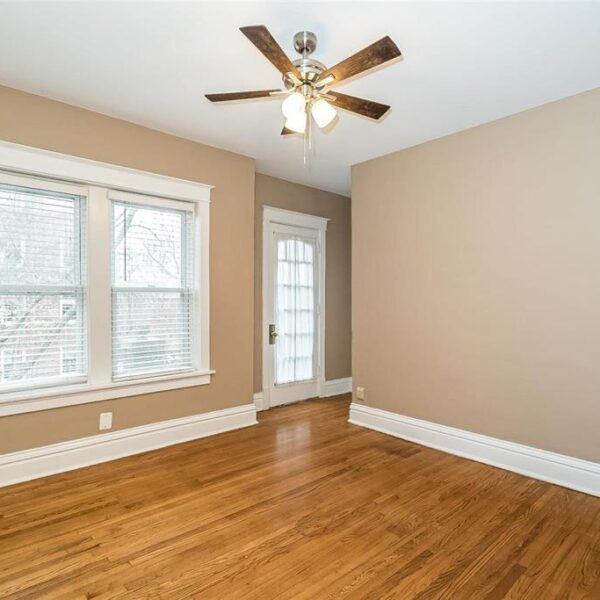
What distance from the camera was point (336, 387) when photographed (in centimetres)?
559

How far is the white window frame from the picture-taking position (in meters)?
2.93

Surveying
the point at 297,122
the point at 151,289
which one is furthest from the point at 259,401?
the point at 297,122

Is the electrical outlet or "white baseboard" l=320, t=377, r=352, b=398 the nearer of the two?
the electrical outlet

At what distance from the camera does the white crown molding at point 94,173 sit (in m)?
2.88

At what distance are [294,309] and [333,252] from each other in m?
1.07

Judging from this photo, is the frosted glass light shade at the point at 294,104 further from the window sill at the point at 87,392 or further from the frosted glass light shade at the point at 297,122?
the window sill at the point at 87,392

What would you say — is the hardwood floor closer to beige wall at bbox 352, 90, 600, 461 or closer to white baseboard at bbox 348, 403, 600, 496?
white baseboard at bbox 348, 403, 600, 496

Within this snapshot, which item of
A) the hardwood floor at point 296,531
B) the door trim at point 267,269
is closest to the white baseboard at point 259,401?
the door trim at point 267,269

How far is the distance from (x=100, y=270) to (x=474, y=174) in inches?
127

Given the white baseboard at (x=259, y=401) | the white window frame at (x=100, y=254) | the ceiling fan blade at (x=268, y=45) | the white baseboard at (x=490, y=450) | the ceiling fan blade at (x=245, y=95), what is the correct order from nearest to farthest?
the ceiling fan blade at (x=268, y=45) → the ceiling fan blade at (x=245, y=95) → the white baseboard at (x=490, y=450) → the white window frame at (x=100, y=254) → the white baseboard at (x=259, y=401)

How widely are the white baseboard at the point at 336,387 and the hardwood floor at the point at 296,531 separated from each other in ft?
6.64

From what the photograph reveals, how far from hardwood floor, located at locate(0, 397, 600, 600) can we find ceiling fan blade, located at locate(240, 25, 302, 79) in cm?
248

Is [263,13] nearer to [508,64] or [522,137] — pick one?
[508,64]

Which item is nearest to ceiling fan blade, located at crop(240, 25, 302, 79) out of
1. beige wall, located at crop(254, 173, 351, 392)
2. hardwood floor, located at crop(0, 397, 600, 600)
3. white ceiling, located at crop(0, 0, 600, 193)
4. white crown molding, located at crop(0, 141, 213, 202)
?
white ceiling, located at crop(0, 0, 600, 193)
